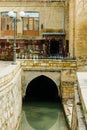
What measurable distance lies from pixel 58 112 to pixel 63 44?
425 inches

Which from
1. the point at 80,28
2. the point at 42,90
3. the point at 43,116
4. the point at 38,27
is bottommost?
the point at 43,116

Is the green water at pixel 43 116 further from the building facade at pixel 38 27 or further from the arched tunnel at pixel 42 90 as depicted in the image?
the building facade at pixel 38 27

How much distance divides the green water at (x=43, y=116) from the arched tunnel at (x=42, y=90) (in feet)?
6.20

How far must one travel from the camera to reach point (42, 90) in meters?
27.4

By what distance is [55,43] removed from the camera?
30328mm

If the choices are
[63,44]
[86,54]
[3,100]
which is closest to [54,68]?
[86,54]

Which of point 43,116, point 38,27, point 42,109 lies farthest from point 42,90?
point 43,116

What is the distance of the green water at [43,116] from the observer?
16.9m

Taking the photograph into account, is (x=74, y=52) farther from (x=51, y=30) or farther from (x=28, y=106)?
(x=51, y=30)

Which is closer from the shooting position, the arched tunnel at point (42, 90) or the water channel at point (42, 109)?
the water channel at point (42, 109)

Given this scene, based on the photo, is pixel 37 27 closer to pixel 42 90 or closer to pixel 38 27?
pixel 38 27

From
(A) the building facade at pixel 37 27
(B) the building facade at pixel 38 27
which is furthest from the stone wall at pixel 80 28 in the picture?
(A) the building facade at pixel 37 27

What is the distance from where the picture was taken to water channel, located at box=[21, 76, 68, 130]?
1712 cm

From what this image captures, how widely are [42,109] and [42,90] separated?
22.6 ft
